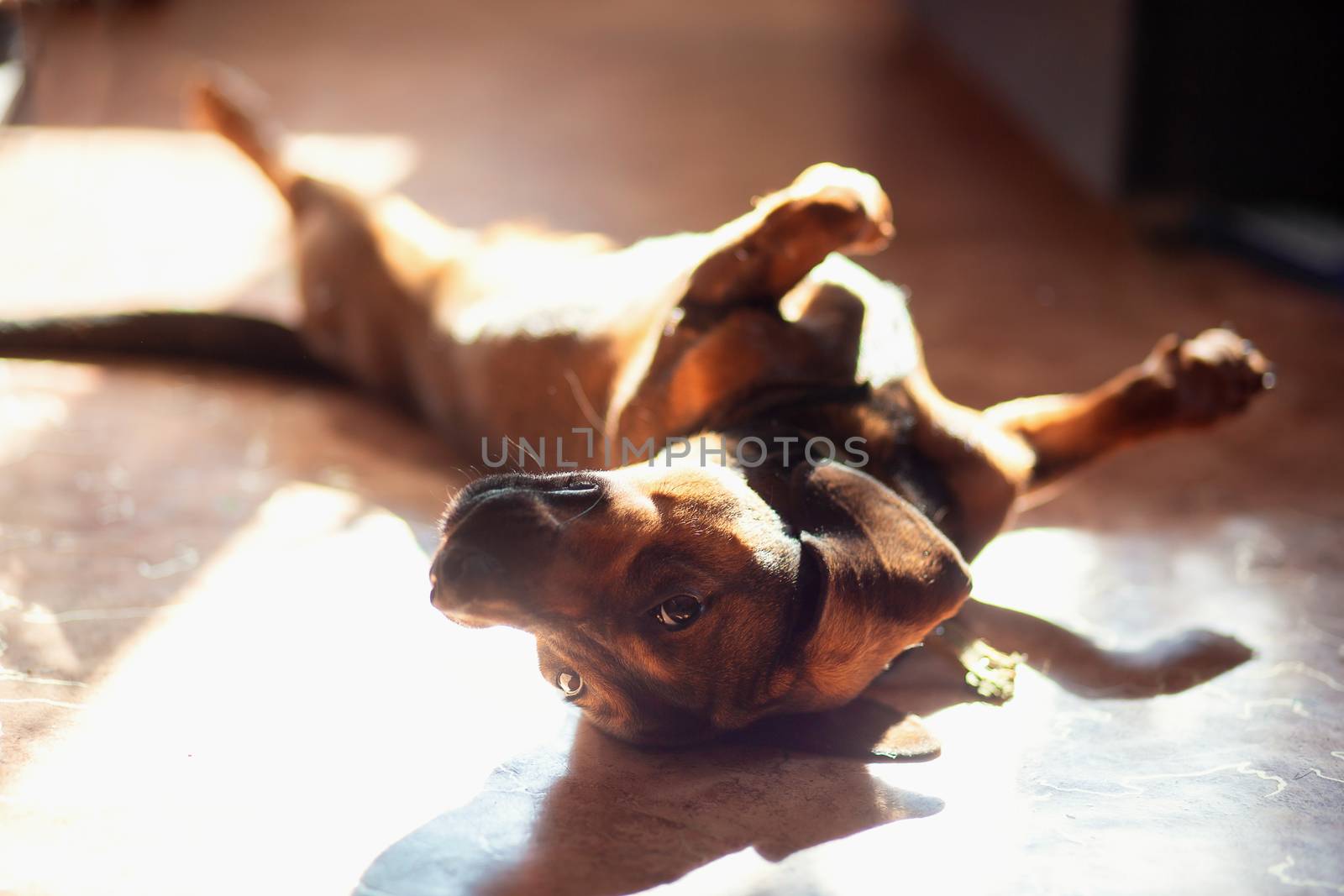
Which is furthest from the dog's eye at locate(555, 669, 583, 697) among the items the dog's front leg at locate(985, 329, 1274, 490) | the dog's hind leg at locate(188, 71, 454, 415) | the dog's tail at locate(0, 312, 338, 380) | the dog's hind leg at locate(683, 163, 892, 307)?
the dog's tail at locate(0, 312, 338, 380)

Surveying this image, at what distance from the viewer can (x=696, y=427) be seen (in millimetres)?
2357

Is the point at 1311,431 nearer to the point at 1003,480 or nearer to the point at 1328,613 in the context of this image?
the point at 1328,613

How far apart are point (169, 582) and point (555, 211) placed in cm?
284

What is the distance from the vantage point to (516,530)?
5.56 ft

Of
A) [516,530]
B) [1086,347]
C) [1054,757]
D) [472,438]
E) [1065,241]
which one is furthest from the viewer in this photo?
[1065,241]

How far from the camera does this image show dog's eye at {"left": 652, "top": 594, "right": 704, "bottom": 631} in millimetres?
1812

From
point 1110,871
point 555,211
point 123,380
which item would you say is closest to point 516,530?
point 1110,871

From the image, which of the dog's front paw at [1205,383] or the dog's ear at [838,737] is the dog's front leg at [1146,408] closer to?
the dog's front paw at [1205,383]

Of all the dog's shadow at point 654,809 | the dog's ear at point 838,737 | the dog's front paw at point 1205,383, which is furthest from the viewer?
the dog's front paw at point 1205,383

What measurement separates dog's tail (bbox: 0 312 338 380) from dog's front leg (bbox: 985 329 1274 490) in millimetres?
2061

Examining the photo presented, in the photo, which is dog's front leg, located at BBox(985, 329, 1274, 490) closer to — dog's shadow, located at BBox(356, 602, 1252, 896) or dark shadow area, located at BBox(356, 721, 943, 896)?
dog's shadow, located at BBox(356, 602, 1252, 896)

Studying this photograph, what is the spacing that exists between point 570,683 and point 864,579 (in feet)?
1.47

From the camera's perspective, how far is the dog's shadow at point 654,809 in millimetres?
1745

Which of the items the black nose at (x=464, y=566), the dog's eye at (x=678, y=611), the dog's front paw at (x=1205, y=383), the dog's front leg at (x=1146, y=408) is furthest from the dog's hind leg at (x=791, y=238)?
the black nose at (x=464, y=566)
